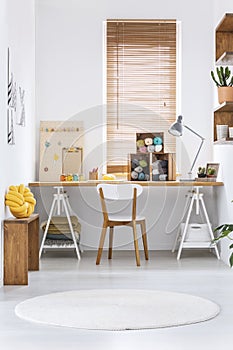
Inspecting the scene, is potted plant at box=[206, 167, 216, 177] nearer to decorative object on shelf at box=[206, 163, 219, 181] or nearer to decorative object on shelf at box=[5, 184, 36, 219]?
decorative object on shelf at box=[206, 163, 219, 181]

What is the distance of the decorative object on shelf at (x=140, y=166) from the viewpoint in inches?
267

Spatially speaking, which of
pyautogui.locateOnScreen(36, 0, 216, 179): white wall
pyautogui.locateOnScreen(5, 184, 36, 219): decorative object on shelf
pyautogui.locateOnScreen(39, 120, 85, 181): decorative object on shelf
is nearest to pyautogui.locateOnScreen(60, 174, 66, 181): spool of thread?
pyautogui.locateOnScreen(39, 120, 85, 181): decorative object on shelf

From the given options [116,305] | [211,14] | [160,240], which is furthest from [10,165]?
[211,14]

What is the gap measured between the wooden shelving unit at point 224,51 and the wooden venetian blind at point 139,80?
183cm

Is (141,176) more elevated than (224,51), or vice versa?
(224,51)

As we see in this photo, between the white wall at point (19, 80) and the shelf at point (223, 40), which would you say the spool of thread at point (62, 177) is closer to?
the white wall at point (19, 80)

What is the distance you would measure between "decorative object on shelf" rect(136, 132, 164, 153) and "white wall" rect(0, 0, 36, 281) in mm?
1012

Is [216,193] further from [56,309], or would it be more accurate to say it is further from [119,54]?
[56,309]

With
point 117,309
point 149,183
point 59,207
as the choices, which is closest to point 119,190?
point 149,183

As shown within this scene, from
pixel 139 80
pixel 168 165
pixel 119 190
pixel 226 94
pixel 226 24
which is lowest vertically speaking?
pixel 119 190

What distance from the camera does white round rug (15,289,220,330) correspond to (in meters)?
3.81

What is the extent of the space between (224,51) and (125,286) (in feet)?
5.83

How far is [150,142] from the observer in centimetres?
688

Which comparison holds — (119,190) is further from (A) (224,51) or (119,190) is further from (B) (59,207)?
(A) (224,51)
